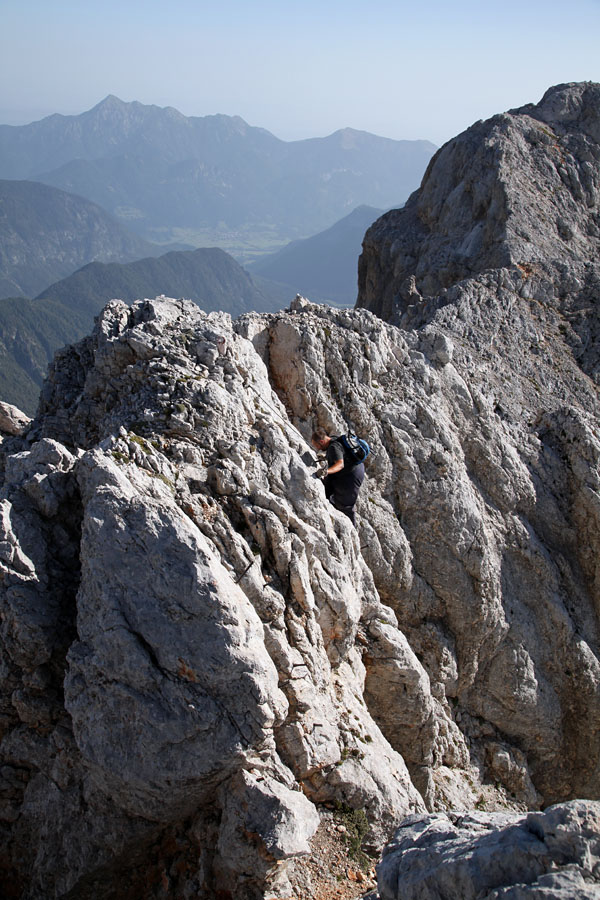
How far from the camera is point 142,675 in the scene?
13.0 metres

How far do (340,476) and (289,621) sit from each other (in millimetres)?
5072

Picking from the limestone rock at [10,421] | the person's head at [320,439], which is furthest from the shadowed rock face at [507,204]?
the limestone rock at [10,421]

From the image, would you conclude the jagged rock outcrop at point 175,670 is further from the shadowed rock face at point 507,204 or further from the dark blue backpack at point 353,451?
the shadowed rock face at point 507,204

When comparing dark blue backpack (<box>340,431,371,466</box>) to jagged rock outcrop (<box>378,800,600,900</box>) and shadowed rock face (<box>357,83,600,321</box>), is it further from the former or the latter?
shadowed rock face (<box>357,83,600,321</box>)

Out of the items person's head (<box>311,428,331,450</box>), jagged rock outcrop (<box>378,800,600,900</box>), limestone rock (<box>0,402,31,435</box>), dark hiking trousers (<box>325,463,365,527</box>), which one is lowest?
jagged rock outcrop (<box>378,800,600,900</box>)

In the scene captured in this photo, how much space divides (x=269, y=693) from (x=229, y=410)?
23.8 ft

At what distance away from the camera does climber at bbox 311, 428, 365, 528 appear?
19031 millimetres

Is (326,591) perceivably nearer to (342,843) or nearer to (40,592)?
(342,843)

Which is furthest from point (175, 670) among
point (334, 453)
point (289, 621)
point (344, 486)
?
point (344, 486)

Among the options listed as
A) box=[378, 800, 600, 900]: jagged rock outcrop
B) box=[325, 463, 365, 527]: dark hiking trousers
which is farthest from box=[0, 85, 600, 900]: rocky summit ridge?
box=[325, 463, 365, 527]: dark hiking trousers

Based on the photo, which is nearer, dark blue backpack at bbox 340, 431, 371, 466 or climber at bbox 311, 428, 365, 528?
climber at bbox 311, 428, 365, 528

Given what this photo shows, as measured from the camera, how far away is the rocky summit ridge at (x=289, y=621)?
42.3 feet

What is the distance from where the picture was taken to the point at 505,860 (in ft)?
33.7

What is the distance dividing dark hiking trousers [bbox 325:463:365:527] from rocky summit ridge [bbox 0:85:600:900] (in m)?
1.01
